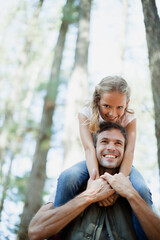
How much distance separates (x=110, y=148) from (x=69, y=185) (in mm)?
650

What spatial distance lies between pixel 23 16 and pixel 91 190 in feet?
33.4

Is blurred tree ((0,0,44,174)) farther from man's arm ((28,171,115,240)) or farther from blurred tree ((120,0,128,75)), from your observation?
man's arm ((28,171,115,240))

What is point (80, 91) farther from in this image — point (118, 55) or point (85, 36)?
point (118, 55)

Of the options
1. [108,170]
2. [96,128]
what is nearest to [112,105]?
[96,128]

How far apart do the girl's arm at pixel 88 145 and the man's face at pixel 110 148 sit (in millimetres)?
99

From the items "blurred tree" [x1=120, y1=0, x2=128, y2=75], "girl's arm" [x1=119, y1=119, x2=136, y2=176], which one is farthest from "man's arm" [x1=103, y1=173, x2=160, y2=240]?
"blurred tree" [x1=120, y1=0, x2=128, y2=75]

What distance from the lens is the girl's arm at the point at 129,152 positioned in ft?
8.65

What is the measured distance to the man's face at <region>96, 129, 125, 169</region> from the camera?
2.74 metres

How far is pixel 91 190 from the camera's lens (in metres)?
2.35

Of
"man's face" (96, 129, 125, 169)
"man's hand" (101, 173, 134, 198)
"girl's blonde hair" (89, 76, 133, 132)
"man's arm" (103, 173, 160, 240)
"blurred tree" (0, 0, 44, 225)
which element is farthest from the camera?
"blurred tree" (0, 0, 44, 225)

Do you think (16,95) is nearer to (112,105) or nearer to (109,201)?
(112,105)

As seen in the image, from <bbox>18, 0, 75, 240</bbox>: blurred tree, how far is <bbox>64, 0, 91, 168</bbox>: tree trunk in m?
1.85

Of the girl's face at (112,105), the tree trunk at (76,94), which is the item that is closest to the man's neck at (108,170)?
the girl's face at (112,105)

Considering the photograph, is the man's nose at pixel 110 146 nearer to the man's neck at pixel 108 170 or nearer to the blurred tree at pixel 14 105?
the man's neck at pixel 108 170
